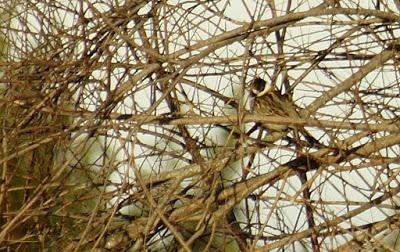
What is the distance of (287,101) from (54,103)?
897 millimetres

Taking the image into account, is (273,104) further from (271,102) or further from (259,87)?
(259,87)

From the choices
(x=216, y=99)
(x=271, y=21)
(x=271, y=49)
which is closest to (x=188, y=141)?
(x=216, y=99)

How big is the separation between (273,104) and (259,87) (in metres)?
0.31

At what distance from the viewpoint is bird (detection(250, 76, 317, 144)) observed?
3713 mm

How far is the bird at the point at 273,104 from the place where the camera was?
12.2 feet

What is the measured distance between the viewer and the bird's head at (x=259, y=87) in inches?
148

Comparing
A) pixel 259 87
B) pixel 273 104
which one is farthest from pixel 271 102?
pixel 259 87

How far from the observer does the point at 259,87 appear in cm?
381

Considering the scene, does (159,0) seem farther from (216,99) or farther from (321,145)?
(321,145)

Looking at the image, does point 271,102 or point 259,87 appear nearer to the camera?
point 259,87

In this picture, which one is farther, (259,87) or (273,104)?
(273,104)

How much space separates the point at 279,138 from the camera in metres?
3.79

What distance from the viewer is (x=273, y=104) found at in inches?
161

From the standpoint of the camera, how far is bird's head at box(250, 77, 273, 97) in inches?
148
